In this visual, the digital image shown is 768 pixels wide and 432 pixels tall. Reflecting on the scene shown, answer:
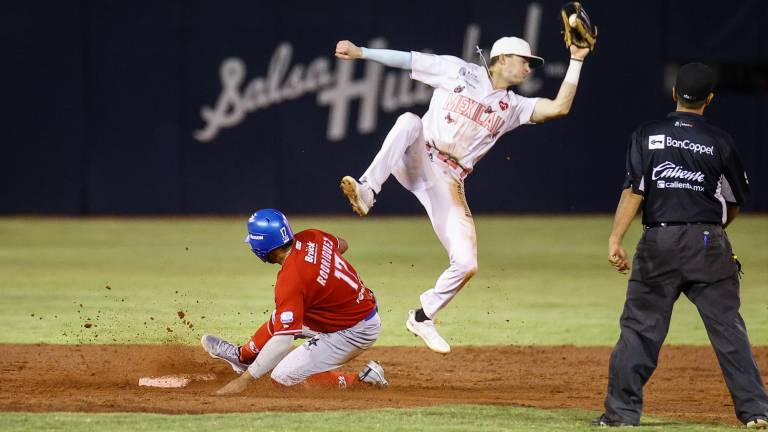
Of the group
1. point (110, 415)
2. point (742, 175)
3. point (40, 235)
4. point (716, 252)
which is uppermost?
point (742, 175)

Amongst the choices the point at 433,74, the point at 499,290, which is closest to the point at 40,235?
the point at 499,290

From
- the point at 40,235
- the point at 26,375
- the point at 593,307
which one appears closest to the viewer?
the point at 26,375

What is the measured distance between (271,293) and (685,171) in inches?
269

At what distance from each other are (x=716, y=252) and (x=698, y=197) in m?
0.28

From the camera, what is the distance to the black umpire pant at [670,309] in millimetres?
5719

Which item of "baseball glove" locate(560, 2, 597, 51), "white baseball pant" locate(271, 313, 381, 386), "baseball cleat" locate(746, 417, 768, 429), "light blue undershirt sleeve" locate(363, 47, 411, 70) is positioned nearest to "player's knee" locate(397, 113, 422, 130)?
"light blue undershirt sleeve" locate(363, 47, 411, 70)

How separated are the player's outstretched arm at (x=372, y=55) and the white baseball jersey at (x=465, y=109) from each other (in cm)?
17

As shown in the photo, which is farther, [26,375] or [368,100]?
[368,100]

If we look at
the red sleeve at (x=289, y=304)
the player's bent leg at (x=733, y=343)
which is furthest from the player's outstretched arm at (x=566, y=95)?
the red sleeve at (x=289, y=304)

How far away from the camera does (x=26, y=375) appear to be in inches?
303

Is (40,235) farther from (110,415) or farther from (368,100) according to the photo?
(110,415)

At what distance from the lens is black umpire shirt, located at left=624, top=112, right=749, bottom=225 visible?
571cm

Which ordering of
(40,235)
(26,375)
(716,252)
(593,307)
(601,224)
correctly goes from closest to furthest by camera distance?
(716,252) < (26,375) < (593,307) < (40,235) < (601,224)

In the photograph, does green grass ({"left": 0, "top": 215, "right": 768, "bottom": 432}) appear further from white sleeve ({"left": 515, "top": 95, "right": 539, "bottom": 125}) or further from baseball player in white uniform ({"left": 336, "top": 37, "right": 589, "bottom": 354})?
white sleeve ({"left": 515, "top": 95, "right": 539, "bottom": 125})
